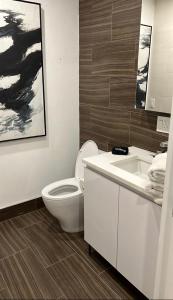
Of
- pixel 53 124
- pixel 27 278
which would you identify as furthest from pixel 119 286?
pixel 53 124

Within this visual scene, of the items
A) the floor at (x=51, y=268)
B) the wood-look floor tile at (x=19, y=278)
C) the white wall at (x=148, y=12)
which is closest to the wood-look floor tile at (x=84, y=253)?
the floor at (x=51, y=268)

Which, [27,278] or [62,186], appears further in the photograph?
[62,186]

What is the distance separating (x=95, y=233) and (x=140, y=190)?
2.23 feet

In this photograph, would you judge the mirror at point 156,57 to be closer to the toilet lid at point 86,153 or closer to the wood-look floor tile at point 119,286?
the toilet lid at point 86,153

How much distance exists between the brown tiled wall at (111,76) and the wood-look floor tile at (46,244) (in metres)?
1.00

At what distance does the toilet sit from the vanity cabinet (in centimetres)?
25

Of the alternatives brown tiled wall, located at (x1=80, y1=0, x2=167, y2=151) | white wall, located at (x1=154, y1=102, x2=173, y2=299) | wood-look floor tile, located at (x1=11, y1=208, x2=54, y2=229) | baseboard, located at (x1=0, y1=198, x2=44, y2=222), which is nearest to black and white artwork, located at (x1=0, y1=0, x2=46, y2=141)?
brown tiled wall, located at (x1=80, y1=0, x2=167, y2=151)

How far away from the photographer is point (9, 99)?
225 centimetres

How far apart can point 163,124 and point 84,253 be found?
1.25 metres

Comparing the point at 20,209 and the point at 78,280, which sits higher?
the point at 20,209

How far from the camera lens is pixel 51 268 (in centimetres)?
191

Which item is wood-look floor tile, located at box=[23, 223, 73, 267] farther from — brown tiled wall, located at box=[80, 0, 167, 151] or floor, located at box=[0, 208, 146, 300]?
brown tiled wall, located at box=[80, 0, 167, 151]

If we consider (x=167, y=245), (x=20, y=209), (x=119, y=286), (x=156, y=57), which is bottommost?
(x=119, y=286)

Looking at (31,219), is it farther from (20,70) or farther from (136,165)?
(20,70)
